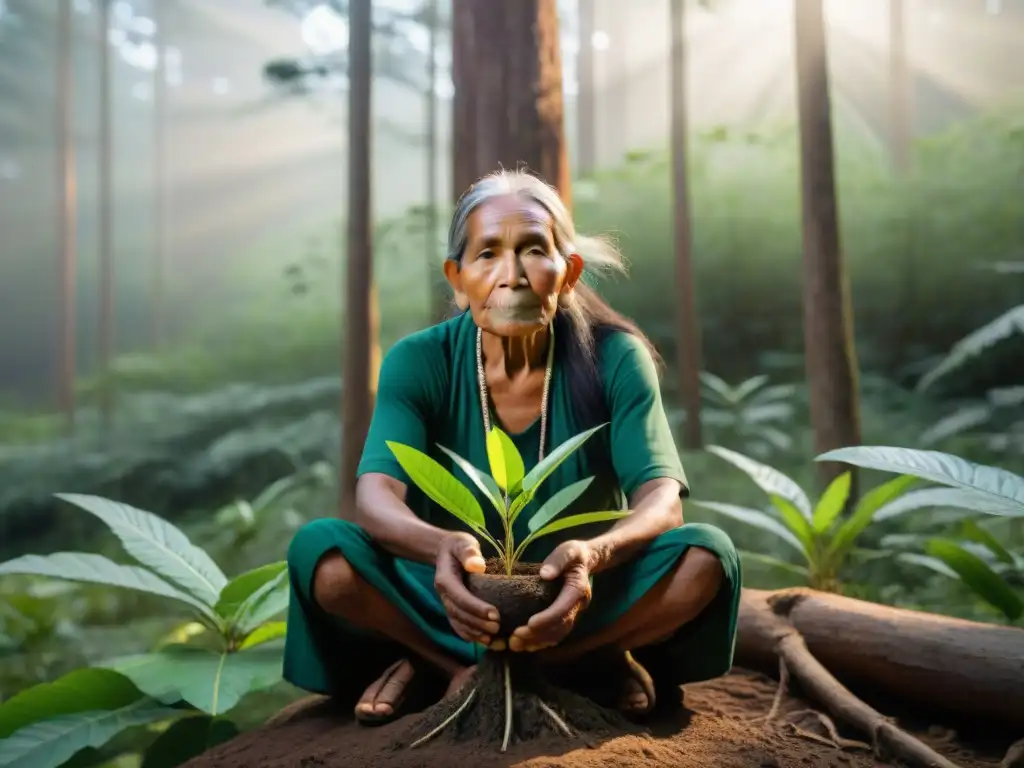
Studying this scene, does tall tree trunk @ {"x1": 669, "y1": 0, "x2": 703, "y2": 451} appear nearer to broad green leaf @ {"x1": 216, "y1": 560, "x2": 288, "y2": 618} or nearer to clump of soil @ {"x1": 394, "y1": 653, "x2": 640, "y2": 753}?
broad green leaf @ {"x1": 216, "y1": 560, "x2": 288, "y2": 618}

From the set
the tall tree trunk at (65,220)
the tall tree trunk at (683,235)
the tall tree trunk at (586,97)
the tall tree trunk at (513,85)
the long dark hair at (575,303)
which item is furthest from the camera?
the tall tree trunk at (65,220)

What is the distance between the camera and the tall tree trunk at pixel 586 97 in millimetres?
7266

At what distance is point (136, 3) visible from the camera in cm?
850

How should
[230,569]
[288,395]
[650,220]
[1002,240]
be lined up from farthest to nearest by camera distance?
1. [288,395]
2. [650,220]
3. [1002,240]
4. [230,569]

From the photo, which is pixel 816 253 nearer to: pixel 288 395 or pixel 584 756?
pixel 584 756

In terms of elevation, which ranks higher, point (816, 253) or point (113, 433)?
point (816, 253)

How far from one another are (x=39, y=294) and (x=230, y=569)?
6085 millimetres

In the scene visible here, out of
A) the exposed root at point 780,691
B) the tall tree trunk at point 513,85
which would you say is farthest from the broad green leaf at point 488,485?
the tall tree trunk at point 513,85

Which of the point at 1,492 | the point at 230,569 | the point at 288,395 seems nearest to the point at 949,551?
the point at 230,569

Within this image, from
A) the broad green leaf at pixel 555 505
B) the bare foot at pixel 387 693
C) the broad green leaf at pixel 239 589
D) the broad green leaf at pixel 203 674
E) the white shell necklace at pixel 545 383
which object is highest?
the white shell necklace at pixel 545 383

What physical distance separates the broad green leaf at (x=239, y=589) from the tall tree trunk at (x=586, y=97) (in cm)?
592

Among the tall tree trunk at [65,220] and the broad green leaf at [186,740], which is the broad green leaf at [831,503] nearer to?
the broad green leaf at [186,740]

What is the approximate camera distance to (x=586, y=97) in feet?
24.6

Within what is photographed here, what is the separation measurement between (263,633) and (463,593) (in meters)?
1.28
